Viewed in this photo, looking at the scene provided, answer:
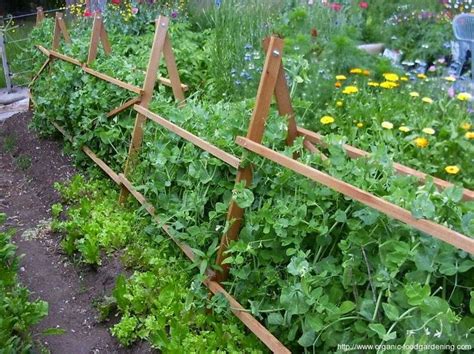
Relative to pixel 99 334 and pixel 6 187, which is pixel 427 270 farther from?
pixel 6 187

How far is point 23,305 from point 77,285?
1307mm

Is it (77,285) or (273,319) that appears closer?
(273,319)

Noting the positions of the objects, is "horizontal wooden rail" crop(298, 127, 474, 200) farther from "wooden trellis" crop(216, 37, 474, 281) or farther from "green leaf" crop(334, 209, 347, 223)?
"green leaf" crop(334, 209, 347, 223)

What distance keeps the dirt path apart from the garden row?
0.72m

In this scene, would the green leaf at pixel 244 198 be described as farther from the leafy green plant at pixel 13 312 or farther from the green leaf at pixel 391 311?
the leafy green plant at pixel 13 312

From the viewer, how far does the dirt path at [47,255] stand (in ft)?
11.4

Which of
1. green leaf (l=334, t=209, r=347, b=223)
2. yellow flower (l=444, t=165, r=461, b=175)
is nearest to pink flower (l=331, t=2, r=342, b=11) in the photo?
yellow flower (l=444, t=165, r=461, b=175)

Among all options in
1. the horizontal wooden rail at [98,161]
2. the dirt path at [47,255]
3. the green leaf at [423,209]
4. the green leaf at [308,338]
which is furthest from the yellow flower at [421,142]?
the horizontal wooden rail at [98,161]

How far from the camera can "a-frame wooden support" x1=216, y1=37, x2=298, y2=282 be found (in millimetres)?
2678

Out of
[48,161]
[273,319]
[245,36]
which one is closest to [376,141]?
[273,319]

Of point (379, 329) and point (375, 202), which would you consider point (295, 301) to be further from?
point (375, 202)

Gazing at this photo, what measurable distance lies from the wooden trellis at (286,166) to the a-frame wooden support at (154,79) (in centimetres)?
157

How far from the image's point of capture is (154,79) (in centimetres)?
439

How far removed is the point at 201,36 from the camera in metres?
7.14
